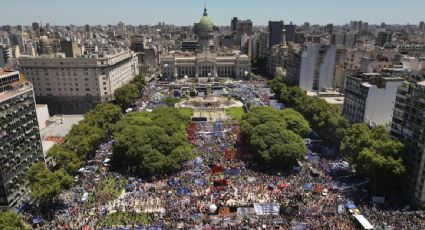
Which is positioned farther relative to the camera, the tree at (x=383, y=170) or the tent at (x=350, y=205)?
the tree at (x=383, y=170)

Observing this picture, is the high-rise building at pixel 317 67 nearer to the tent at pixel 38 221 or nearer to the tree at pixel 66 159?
the tree at pixel 66 159

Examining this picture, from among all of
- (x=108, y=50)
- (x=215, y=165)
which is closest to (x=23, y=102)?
(x=215, y=165)

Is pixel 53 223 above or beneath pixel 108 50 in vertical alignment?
beneath

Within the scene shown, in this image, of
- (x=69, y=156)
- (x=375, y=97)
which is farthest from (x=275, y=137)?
(x=69, y=156)

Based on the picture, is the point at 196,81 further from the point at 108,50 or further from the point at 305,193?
the point at 305,193

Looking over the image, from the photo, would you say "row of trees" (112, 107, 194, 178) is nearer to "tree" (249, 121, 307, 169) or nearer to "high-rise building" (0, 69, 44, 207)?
"tree" (249, 121, 307, 169)

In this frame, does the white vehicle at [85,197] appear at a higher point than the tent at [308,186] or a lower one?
lower

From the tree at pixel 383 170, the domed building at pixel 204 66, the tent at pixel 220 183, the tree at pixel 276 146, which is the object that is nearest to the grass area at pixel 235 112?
the tree at pixel 276 146
